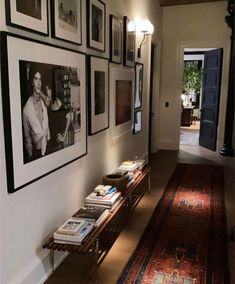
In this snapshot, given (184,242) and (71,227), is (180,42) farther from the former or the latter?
(71,227)

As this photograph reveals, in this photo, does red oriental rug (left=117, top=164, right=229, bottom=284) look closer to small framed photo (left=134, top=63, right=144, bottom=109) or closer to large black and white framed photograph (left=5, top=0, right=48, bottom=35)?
small framed photo (left=134, top=63, right=144, bottom=109)

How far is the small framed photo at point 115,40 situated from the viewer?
342cm

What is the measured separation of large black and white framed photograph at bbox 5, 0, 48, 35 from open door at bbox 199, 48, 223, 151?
5.17m

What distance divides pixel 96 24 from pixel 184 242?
219 cm

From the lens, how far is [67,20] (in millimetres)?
2367

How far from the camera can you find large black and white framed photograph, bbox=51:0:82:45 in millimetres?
2197

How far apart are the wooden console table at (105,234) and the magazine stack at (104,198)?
5cm

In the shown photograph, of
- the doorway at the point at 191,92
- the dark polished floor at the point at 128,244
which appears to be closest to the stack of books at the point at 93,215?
the dark polished floor at the point at 128,244

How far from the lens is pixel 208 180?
16.0 ft

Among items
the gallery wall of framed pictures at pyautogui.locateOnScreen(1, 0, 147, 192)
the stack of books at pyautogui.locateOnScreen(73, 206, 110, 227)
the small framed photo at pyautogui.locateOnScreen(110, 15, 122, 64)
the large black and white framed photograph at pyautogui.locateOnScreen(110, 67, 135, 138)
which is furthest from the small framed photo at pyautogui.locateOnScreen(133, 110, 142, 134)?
the stack of books at pyautogui.locateOnScreen(73, 206, 110, 227)

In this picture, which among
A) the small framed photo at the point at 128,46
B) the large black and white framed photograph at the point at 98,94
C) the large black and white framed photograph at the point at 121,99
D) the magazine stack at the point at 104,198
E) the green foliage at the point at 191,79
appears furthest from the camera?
the green foliage at the point at 191,79

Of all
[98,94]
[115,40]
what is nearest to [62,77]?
[98,94]

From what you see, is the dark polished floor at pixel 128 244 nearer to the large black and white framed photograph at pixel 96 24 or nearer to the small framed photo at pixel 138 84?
the small framed photo at pixel 138 84

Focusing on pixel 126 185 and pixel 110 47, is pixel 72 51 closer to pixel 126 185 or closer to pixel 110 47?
pixel 110 47
